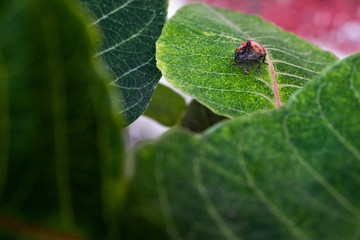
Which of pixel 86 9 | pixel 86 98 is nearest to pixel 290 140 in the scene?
pixel 86 98

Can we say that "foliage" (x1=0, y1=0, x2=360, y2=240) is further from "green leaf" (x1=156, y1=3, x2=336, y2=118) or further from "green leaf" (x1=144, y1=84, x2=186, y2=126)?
"green leaf" (x1=144, y1=84, x2=186, y2=126)

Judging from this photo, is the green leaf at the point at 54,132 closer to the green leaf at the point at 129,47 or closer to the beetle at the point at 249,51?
the green leaf at the point at 129,47

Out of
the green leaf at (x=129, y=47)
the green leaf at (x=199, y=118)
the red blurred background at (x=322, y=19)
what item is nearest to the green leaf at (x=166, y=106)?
the green leaf at (x=199, y=118)

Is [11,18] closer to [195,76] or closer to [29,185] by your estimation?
[29,185]

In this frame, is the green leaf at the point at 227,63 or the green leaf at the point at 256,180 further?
the green leaf at the point at 227,63

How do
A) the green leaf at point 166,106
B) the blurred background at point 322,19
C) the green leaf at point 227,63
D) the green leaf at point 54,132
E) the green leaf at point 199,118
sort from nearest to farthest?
1. the green leaf at point 54,132
2. the green leaf at point 227,63
3. the green leaf at point 199,118
4. the green leaf at point 166,106
5. the blurred background at point 322,19

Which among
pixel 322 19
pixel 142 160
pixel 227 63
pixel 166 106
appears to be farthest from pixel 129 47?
pixel 322 19

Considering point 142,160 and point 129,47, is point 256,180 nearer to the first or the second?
point 142,160
